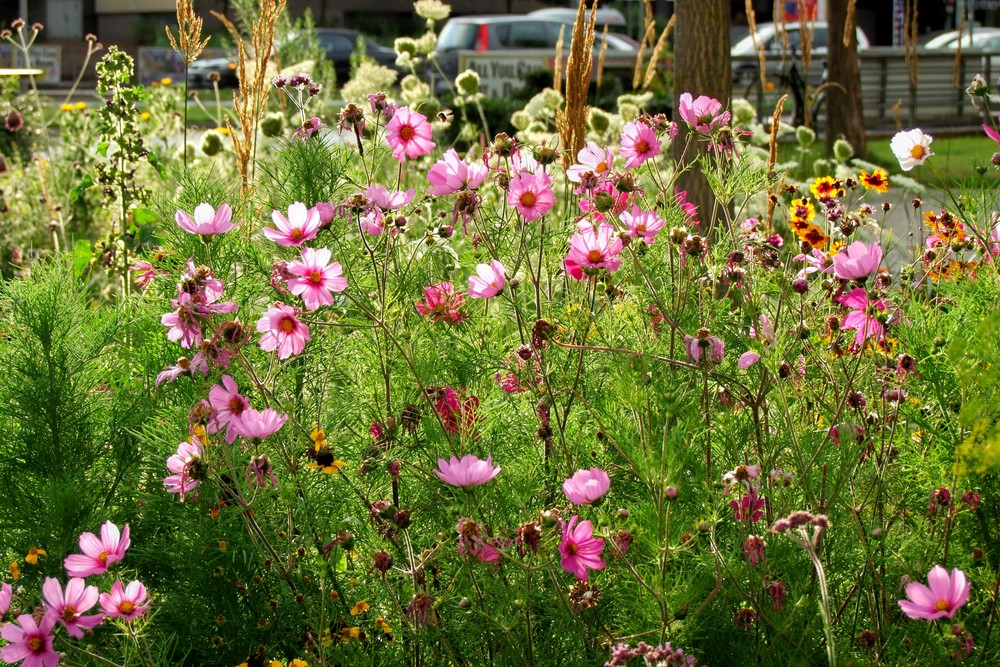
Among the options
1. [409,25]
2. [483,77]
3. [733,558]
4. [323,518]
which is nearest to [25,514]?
[323,518]

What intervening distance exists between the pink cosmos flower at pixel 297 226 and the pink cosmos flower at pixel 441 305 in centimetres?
36

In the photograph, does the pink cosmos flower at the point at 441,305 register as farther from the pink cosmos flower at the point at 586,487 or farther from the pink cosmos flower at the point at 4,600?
the pink cosmos flower at the point at 4,600

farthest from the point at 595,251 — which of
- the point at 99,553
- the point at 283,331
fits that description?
the point at 99,553

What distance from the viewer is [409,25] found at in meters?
39.0

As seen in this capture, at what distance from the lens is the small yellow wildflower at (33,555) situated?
1.76m

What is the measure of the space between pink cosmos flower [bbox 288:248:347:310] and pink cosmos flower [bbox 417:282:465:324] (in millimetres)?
406

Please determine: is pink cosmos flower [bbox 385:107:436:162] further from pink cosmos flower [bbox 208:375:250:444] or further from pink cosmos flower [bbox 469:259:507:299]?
pink cosmos flower [bbox 208:375:250:444]

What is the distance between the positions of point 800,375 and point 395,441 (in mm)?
744

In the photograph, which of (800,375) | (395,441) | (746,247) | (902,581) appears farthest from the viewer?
(746,247)

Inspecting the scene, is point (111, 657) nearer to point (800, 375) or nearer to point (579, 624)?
point (579, 624)

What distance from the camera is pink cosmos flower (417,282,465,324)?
6.98 feet

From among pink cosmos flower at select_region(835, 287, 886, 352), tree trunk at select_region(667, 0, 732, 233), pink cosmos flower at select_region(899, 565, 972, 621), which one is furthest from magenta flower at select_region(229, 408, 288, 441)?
tree trunk at select_region(667, 0, 732, 233)

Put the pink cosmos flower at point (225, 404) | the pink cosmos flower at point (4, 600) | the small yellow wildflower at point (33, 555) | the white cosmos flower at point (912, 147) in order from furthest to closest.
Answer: the white cosmos flower at point (912, 147)
the small yellow wildflower at point (33, 555)
the pink cosmos flower at point (225, 404)
the pink cosmos flower at point (4, 600)

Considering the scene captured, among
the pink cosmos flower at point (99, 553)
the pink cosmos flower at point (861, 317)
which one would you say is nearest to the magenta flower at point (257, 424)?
the pink cosmos flower at point (99, 553)
